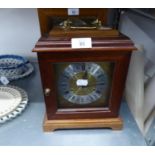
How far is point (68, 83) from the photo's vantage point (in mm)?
612

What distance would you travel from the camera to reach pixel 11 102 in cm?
73

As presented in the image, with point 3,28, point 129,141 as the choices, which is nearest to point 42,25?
point 3,28

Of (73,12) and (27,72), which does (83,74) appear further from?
(27,72)

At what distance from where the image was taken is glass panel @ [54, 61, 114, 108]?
0.58 metres

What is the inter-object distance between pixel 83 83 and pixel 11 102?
285 millimetres

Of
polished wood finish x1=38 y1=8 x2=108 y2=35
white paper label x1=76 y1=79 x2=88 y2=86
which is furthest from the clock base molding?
polished wood finish x1=38 y1=8 x2=108 y2=35

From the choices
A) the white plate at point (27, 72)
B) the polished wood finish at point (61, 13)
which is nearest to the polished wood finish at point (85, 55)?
the polished wood finish at point (61, 13)

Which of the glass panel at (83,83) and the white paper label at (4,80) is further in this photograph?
the white paper label at (4,80)

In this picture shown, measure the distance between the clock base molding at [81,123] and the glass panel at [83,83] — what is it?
46mm

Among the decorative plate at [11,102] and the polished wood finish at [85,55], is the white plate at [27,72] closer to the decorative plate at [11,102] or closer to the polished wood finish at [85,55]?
the decorative plate at [11,102]

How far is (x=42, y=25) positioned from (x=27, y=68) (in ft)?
0.93

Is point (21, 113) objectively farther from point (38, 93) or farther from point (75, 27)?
point (75, 27)

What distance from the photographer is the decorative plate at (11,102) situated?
683mm
